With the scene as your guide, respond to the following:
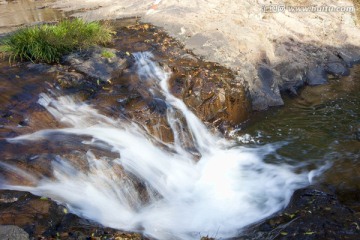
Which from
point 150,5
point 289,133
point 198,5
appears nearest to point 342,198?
point 289,133

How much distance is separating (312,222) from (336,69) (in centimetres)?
823

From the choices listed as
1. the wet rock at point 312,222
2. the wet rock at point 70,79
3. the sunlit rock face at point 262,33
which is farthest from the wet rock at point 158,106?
the wet rock at point 312,222

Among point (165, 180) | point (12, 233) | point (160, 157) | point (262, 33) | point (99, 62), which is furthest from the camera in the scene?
point (262, 33)

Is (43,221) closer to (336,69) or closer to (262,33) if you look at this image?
(262,33)

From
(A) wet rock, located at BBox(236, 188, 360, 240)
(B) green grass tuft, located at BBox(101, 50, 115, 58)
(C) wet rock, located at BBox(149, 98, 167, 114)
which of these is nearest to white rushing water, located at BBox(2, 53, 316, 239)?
(C) wet rock, located at BBox(149, 98, 167, 114)

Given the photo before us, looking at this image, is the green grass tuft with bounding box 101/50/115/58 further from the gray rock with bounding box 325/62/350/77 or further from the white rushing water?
the gray rock with bounding box 325/62/350/77

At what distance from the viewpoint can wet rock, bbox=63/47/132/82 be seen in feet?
27.3

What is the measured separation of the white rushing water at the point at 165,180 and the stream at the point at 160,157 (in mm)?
19

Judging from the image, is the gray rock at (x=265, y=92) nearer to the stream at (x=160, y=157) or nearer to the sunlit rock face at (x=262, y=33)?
the sunlit rock face at (x=262, y=33)

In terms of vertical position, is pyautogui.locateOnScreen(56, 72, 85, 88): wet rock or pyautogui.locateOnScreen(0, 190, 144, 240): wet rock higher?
pyautogui.locateOnScreen(56, 72, 85, 88): wet rock

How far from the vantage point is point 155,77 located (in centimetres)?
870

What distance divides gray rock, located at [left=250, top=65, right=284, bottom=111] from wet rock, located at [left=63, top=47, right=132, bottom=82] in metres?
3.53

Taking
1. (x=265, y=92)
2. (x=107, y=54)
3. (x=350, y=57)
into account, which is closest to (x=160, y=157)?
(x=107, y=54)

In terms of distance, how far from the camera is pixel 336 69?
470 inches
